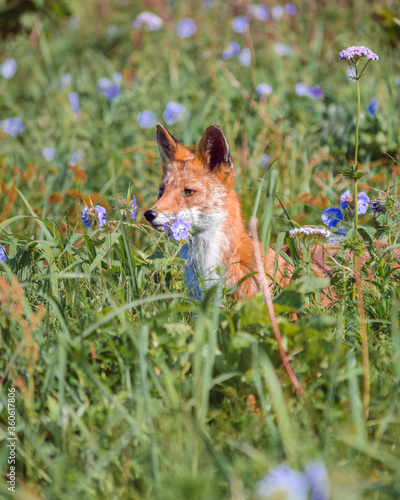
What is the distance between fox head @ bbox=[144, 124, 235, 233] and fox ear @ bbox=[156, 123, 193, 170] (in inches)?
0.7

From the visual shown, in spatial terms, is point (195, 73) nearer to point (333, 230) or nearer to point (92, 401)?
point (333, 230)

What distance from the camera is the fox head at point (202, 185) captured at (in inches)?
158

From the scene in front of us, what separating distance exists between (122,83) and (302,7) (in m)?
3.44

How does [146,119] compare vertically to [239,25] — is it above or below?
below

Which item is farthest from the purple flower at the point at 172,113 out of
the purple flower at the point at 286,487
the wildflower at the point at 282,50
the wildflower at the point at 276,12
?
the purple flower at the point at 286,487

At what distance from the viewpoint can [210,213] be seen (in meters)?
4.05

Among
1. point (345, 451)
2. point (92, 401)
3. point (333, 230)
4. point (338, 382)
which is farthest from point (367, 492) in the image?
point (333, 230)

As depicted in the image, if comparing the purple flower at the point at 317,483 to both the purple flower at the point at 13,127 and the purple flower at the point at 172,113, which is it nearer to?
the purple flower at the point at 172,113

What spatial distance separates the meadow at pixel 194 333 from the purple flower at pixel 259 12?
236 centimetres

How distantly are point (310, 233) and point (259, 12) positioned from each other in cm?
659

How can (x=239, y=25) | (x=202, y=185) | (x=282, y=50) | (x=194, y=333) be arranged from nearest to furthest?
(x=194, y=333) → (x=202, y=185) → (x=282, y=50) → (x=239, y=25)

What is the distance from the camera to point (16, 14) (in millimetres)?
7062

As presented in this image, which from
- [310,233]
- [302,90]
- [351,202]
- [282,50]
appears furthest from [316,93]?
[310,233]

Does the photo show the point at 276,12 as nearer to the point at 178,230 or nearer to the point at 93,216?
the point at 178,230
